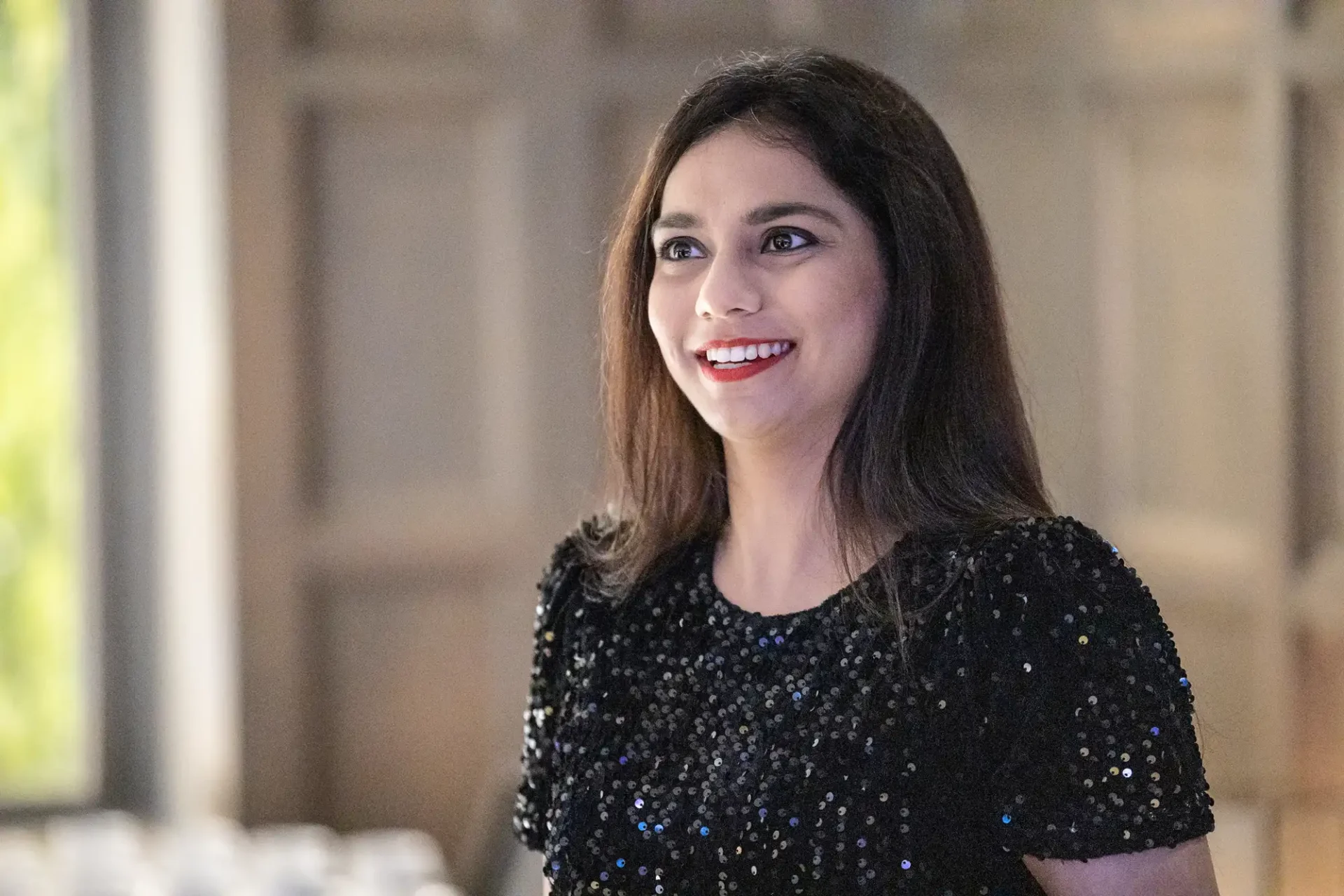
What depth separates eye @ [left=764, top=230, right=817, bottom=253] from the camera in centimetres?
115

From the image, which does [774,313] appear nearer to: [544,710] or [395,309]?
[544,710]

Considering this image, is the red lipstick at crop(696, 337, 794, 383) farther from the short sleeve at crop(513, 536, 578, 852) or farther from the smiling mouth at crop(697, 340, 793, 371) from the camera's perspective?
the short sleeve at crop(513, 536, 578, 852)

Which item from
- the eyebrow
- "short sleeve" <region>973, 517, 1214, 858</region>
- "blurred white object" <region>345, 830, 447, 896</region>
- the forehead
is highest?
the forehead

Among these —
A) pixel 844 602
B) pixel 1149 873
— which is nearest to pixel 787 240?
pixel 844 602

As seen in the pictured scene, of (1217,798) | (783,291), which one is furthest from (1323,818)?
(783,291)

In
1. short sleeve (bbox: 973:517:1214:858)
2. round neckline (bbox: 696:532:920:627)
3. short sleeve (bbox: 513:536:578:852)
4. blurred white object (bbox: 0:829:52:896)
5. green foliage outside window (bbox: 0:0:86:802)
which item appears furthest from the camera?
green foliage outside window (bbox: 0:0:86:802)

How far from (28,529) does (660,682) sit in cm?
172

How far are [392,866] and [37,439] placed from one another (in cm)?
106

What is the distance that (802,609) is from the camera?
1176mm

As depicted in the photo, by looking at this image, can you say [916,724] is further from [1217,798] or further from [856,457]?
[1217,798]

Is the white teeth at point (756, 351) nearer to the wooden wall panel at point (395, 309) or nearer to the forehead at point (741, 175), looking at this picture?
the forehead at point (741, 175)

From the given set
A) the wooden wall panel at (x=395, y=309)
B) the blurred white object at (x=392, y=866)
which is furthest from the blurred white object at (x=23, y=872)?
the wooden wall panel at (x=395, y=309)

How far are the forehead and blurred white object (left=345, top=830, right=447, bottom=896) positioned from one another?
3.34 ft

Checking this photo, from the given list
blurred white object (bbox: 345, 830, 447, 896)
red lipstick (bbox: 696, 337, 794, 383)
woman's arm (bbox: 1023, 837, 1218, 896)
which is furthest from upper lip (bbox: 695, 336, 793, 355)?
blurred white object (bbox: 345, 830, 447, 896)
